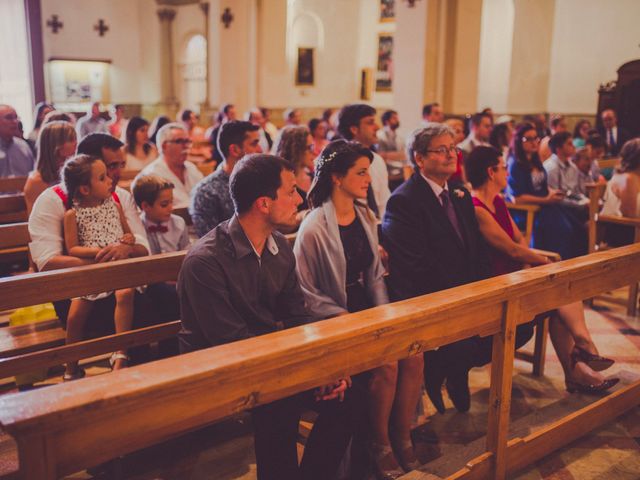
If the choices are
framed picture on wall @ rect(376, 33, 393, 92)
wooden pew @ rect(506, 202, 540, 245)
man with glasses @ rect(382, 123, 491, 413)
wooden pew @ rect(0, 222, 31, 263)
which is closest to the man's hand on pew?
man with glasses @ rect(382, 123, 491, 413)

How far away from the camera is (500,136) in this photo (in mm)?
7484

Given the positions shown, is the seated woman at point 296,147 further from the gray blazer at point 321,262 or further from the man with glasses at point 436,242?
the gray blazer at point 321,262

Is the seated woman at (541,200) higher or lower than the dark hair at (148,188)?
lower

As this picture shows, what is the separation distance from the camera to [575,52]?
1291 centimetres

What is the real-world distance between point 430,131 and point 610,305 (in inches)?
112

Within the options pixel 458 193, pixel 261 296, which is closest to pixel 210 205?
pixel 458 193

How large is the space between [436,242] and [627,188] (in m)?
2.69

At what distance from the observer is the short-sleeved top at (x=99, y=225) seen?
3.30m

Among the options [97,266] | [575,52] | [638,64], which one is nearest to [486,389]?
[97,266]

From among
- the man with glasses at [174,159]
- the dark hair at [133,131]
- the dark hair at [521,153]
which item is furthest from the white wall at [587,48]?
the man with glasses at [174,159]

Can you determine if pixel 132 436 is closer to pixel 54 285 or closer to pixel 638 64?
pixel 54 285

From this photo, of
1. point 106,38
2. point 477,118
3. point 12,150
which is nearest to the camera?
point 12,150

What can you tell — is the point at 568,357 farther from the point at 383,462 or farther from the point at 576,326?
the point at 383,462

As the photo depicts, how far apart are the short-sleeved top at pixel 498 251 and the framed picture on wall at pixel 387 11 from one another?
1409 cm
